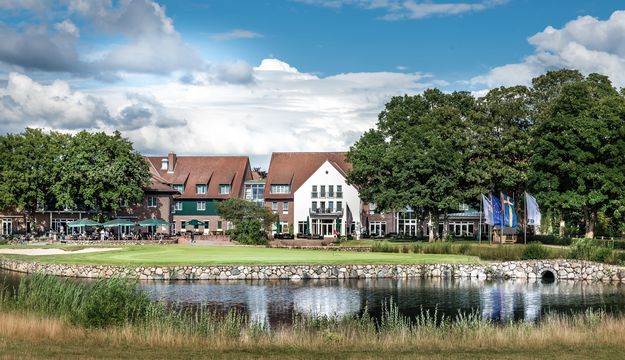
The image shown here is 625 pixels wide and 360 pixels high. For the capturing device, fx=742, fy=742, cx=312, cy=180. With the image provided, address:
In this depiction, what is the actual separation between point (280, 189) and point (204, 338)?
70.0m

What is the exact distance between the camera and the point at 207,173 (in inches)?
3627

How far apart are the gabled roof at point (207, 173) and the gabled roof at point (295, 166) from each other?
4.68m

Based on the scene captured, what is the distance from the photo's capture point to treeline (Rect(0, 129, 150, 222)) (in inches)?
2975

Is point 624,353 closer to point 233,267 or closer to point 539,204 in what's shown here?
point 233,267

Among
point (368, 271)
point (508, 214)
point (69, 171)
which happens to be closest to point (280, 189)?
point (69, 171)

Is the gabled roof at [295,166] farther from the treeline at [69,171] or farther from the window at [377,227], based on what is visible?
the treeline at [69,171]

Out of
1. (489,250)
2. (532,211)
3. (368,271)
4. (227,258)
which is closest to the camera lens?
(368,271)

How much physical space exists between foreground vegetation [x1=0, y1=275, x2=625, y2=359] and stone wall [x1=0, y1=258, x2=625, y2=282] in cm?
2179

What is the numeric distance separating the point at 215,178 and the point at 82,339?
74282 mm

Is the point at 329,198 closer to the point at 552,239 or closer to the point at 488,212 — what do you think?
the point at 552,239

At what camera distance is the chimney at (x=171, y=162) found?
93412 millimetres

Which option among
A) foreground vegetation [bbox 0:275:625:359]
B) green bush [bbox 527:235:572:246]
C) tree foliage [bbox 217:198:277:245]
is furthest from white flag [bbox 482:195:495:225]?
foreground vegetation [bbox 0:275:625:359]

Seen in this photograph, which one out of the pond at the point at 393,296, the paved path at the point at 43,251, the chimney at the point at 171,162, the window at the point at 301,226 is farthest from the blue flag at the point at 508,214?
the chimney at the point at 171,162

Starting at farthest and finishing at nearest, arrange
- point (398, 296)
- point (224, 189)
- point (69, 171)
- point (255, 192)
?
point (255, 192)
point (224, 189)
point (69, 171)
point (398, 296)
